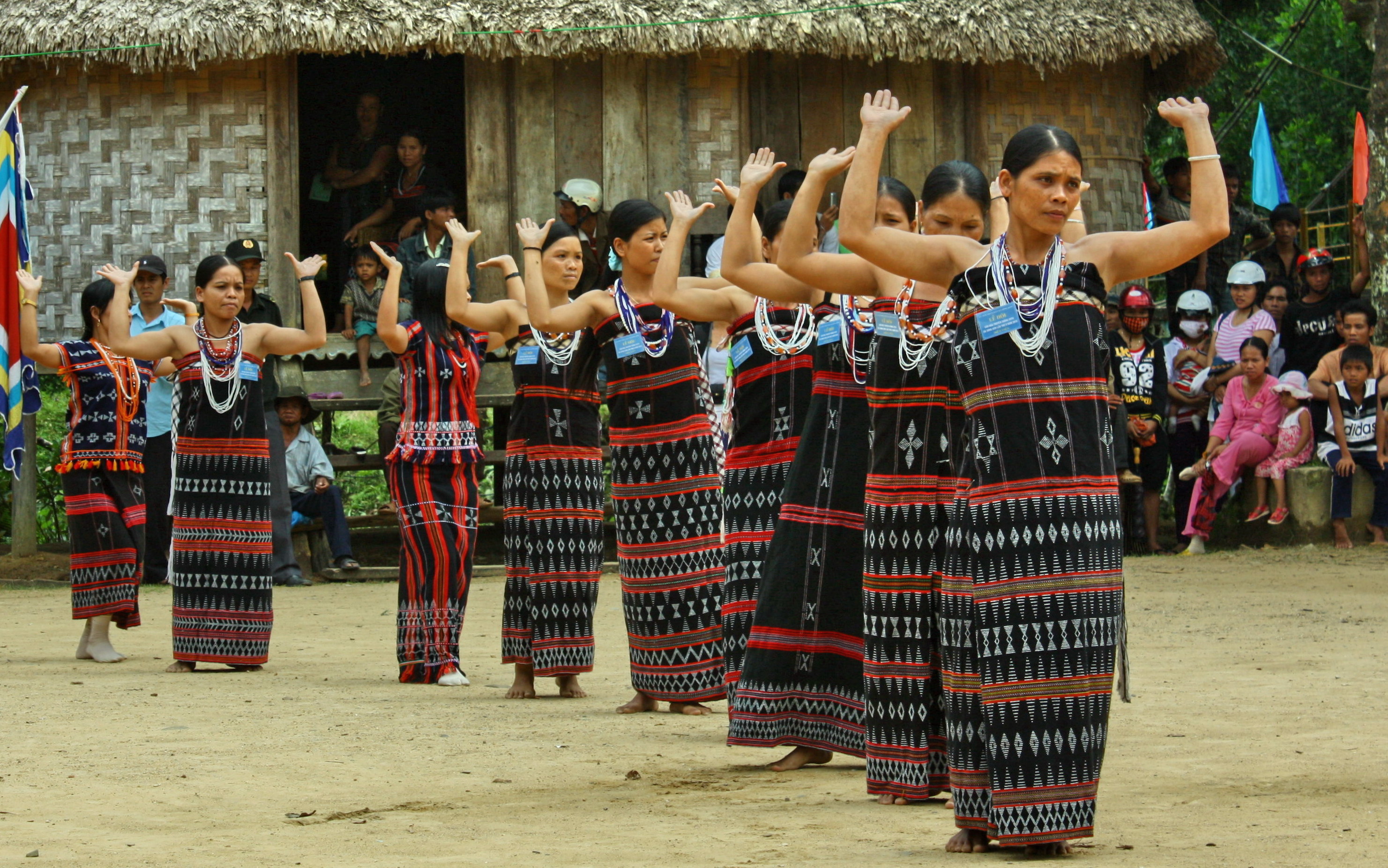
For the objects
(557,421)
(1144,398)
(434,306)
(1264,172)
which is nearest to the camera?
(557,421)

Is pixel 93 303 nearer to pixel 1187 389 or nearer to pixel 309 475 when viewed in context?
pixel 309 475

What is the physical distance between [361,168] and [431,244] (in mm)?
2503

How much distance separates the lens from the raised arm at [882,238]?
173 inches

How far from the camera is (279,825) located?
4.77 m

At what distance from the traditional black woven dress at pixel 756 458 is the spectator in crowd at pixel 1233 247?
9875mm

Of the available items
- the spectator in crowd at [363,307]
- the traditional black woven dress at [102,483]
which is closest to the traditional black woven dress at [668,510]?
the traditional black woven dress at [102,483]

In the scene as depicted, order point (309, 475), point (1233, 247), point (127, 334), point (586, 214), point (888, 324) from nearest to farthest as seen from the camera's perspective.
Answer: point (888, 324) → point (127, 334) → point (586, 214) → point (309, 475) → point (1233, 247)

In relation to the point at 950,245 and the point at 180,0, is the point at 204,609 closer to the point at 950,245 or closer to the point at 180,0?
the point at 950,245

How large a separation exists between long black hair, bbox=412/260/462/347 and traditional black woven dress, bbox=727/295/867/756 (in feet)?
10.2

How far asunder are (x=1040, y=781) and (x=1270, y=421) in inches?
384

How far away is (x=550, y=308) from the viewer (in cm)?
729

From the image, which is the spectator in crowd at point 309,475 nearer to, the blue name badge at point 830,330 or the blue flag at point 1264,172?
the blue name badge at point 830,330

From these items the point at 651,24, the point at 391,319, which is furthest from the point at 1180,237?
the point at 651,24

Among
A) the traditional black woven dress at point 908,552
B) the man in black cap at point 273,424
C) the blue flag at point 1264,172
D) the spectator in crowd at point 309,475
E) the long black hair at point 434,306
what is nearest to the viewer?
the traditional black woven dress at point 908,552
